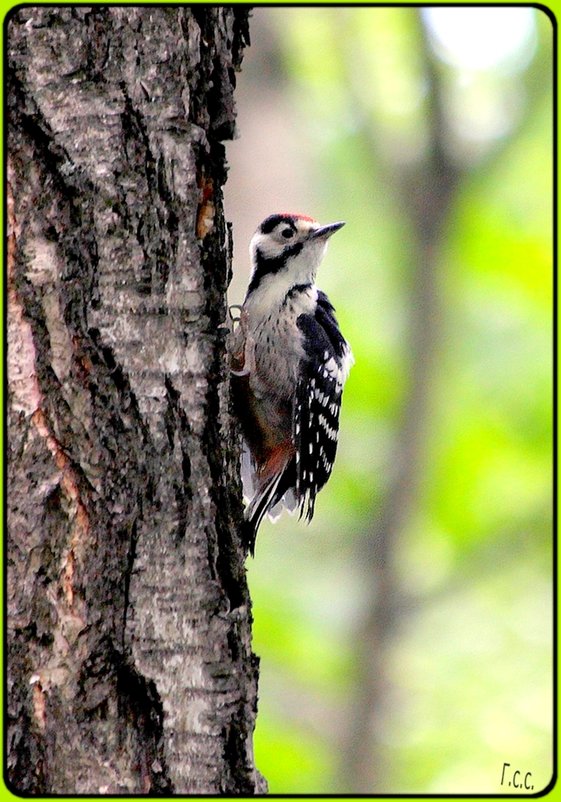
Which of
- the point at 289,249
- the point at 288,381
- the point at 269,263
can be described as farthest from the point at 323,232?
the point at 288,381

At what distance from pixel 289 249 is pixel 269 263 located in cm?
13

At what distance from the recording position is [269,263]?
474cm

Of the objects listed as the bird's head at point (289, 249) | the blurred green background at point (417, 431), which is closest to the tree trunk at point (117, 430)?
the bird's head at point (289, 249)

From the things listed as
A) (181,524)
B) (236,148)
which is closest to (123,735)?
(181,524)

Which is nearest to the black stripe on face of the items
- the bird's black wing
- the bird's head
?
the bird's head

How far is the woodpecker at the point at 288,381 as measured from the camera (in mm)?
4293

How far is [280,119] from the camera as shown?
7836 millimetres

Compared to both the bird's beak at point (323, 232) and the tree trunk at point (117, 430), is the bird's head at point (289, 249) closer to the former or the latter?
the bird's beak at point (323, 232)

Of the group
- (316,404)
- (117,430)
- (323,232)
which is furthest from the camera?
(323,232)

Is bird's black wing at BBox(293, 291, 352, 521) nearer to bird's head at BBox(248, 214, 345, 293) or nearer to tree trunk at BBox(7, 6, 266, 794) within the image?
bird's head at BBox(248, 214, 345, 293)

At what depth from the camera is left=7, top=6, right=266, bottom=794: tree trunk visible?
2.31m

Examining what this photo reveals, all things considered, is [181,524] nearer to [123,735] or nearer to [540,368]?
[123,735]

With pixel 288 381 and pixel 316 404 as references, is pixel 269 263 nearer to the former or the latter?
pixel 288 381

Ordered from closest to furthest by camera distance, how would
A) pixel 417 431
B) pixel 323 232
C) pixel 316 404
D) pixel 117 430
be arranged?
pixel 117 430, pixel 316 404, pixel 323 232, pixel 417 431
